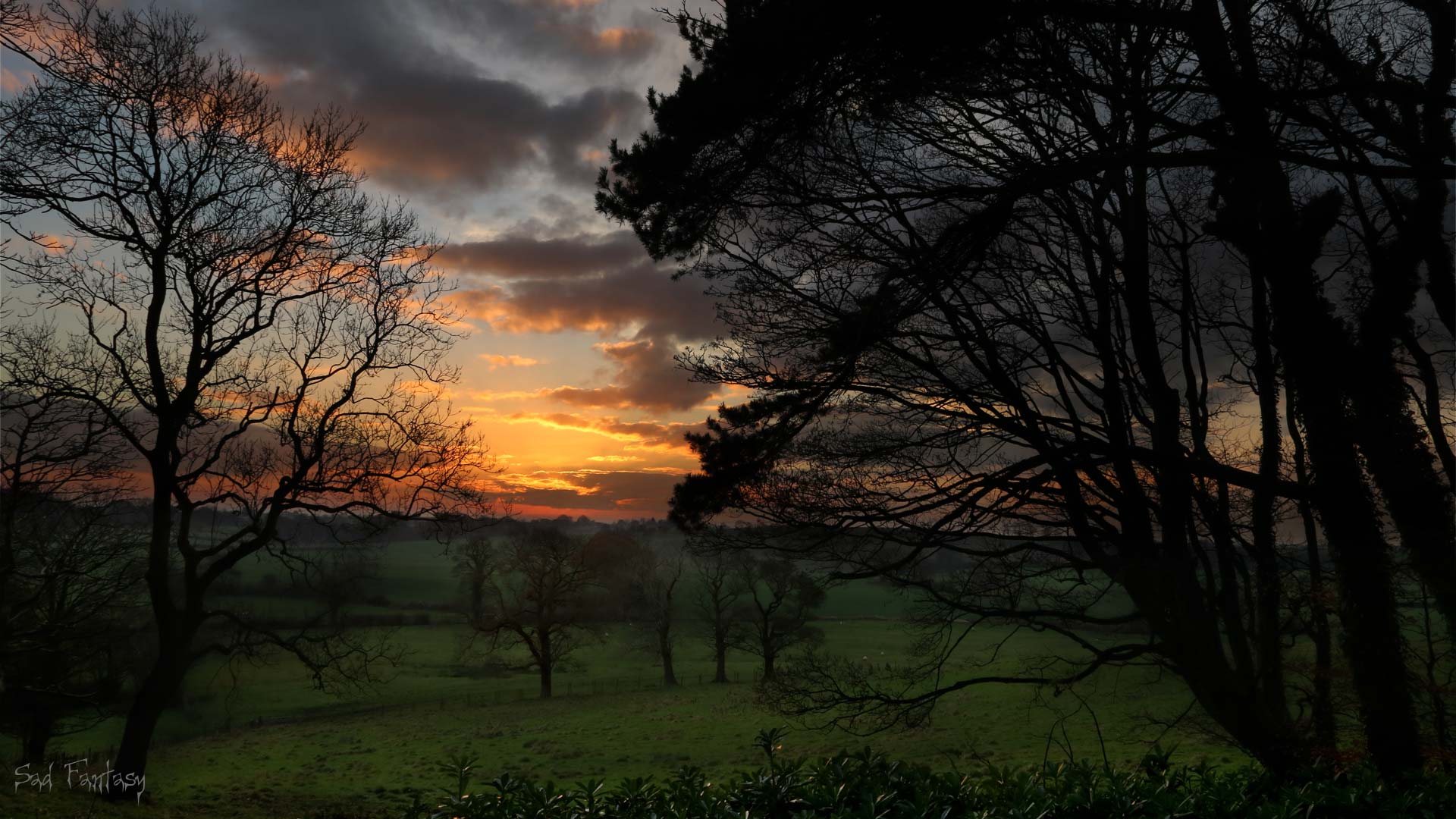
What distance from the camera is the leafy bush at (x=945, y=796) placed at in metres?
5.33

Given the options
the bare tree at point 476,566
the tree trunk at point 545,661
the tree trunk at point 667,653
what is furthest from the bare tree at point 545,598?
the tree trunk at point 667,653

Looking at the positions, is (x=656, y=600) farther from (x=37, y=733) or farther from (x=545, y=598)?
(x=37, y=733)

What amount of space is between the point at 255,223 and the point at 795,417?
1090cm

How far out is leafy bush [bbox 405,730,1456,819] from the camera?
5328 mm

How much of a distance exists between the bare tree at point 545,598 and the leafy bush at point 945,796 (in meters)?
30.2

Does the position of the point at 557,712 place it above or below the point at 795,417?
below

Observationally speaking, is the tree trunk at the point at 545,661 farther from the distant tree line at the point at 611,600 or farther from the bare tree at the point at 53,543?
the bare tree at the point at 53,543

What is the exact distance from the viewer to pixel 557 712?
33.0 m

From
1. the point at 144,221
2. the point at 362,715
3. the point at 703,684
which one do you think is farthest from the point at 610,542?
the point at 144,221

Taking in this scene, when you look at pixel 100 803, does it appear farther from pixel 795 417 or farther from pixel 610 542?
pixel 610 542

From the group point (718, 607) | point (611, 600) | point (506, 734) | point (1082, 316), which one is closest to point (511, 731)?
point (506, 734)

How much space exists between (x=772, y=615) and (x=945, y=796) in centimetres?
3338

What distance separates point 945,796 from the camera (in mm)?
5867

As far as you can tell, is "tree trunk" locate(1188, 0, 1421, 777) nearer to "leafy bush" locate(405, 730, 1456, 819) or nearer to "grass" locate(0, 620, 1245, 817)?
"leafy bush" locate(405, 730, 1456, 819)
